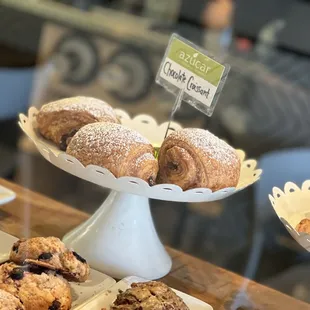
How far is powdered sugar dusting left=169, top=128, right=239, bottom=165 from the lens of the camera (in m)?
0.95

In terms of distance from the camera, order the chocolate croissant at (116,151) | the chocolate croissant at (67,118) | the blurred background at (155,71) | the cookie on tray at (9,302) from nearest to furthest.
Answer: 1. the cookie on tray at (9,302)
2. the chocolate croissant at (116,151)
3. the chocolate croissant at (67,118)
4. the blurred background at (155,71)

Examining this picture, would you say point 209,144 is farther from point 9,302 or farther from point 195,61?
point 9,302

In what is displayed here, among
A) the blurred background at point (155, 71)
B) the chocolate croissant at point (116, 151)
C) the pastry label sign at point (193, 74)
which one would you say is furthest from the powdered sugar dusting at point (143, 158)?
the blurred background at point (155, 71)

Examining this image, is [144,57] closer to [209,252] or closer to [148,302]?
[209,252]

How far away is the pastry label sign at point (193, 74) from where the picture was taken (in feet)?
3.17

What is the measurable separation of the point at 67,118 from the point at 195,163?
9.2 inches

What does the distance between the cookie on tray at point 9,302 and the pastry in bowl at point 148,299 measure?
116 millimetres

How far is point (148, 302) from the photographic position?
0.78 meters

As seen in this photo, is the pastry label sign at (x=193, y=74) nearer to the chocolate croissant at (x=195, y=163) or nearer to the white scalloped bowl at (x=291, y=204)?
the chocolate croissant at (x=195, y=163)

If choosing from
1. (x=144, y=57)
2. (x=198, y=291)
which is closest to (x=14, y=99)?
(x=144, y=57)

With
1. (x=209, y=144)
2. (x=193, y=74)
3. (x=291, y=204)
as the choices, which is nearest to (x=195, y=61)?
(x=193, y=74)

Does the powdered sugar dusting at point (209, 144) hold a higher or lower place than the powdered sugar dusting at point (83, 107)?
higher

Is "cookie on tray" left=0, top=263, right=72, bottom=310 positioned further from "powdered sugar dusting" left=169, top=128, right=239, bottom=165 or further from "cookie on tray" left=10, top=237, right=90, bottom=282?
"powdered sugar dusting" left=169, top=128, right=239, bottom=165

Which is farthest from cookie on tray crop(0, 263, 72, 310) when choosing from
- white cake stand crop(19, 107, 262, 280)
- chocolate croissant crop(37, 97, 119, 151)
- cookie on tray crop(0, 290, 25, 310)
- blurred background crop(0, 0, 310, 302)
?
blurred background crop(0, 0, 310, 302)
